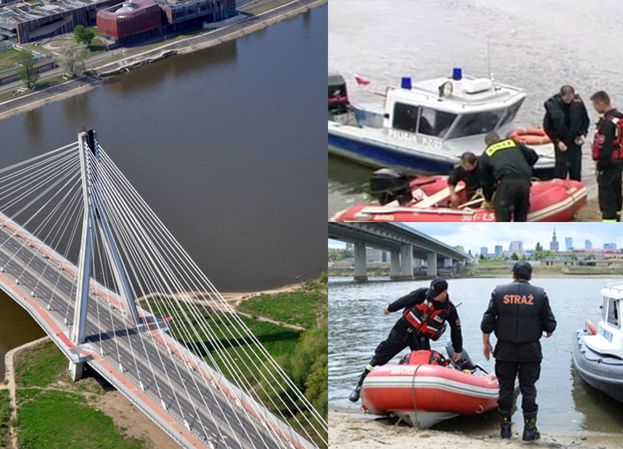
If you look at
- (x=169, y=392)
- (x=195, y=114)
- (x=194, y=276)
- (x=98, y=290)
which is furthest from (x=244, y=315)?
(x=195, y=114)

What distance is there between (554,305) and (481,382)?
1.12 feet

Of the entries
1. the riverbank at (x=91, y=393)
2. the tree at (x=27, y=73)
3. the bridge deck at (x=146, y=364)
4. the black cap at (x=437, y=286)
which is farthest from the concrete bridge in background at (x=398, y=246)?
the tree at (x=27, y=73)

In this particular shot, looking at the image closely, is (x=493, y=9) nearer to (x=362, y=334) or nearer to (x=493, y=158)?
(x=493, y=158)

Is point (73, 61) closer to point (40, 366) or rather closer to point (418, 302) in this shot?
point (40, 366)

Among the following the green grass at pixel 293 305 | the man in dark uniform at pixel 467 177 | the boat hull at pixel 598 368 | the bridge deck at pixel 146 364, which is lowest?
the green grass at pixel 293 305

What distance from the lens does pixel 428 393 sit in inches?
119

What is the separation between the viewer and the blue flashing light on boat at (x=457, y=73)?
2801 millimetres

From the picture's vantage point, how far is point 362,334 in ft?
9.69

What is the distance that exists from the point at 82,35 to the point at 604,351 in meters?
20.7

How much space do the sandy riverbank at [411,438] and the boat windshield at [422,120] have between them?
0.93 meters

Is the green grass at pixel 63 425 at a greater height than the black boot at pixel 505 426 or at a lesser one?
lesser

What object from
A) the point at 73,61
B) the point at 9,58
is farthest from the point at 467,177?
the point at 9,58

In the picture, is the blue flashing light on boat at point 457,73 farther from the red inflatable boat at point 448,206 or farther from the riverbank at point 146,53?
the riverbank at point 146,53

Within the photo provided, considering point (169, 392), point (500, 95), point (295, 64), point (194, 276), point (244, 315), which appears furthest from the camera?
Result: point (295, 64)
